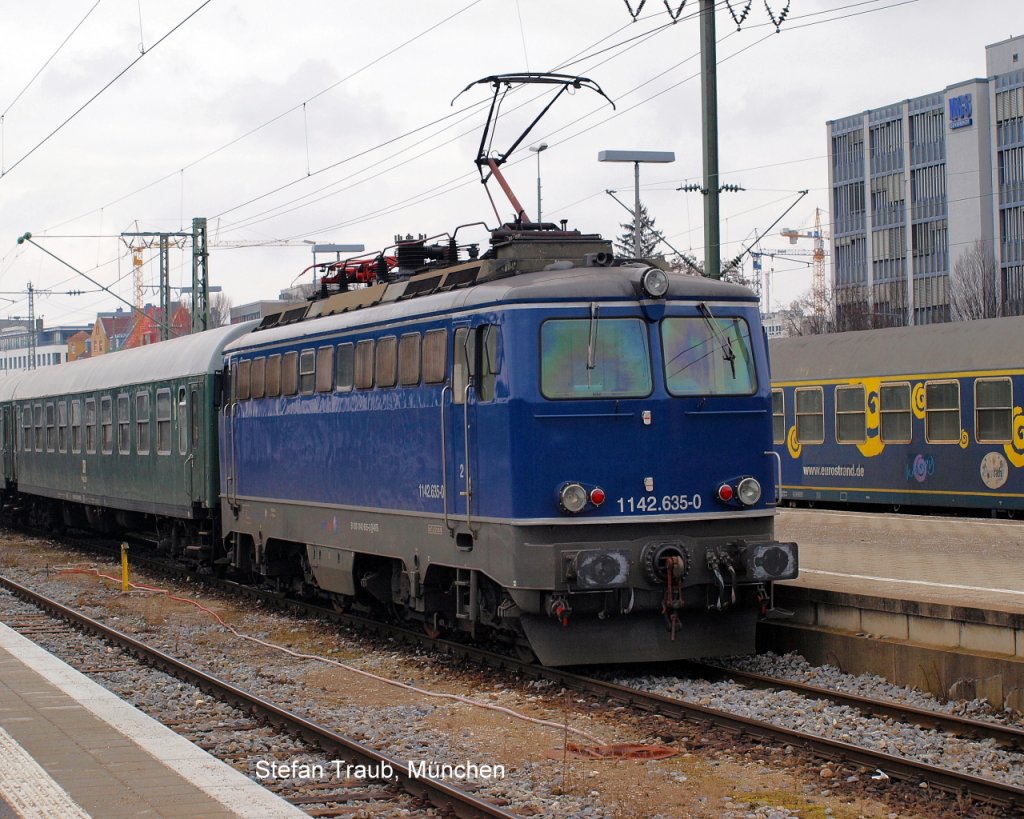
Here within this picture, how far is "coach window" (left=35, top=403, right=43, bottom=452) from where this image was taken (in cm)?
3162

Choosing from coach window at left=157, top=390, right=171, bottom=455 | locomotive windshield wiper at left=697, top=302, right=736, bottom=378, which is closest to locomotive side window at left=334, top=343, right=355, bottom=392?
locomotive windshield wiper at left=697, top=302, right=736, bottom=378

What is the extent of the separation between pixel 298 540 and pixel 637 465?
228 inches

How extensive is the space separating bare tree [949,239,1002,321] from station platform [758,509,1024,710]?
43103mm

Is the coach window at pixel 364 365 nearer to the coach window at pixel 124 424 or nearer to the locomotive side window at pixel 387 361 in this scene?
the locomotive side window at pixel 387 361

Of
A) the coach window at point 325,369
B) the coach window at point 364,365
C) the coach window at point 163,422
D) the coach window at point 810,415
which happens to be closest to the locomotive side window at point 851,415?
the coach window at point 810,415

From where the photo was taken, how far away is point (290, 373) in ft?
54.2

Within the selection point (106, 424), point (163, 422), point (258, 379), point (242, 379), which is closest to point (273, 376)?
point (258, 379)

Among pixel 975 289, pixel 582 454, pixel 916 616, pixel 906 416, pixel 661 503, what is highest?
pixel 975 289

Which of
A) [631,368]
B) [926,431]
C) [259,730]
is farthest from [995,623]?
[926,431]

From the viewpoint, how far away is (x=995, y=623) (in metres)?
11.0

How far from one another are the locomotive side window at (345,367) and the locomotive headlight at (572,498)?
3907mm

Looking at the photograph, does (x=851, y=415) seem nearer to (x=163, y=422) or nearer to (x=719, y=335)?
(x=163, y=422)

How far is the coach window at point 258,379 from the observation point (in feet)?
57.1

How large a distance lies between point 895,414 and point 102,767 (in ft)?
68.5
